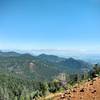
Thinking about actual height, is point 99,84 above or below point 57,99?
above

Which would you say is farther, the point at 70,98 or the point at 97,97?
the point at 70,98

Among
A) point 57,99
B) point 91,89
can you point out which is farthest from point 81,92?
point 57,99

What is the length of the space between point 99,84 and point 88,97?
2.01 metres

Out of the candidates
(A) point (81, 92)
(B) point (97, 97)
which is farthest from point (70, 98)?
(B) point (97, 97)

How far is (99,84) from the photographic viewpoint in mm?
19156

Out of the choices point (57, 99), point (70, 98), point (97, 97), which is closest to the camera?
point (97, 97)

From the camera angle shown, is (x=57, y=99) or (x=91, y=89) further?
(x=57, y=99)

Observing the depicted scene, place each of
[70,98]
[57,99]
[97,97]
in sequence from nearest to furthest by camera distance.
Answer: [97,97], [70,98], [57,99]

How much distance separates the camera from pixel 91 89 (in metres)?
18.6

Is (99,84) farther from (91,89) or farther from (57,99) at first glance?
(57,99)

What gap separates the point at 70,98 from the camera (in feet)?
60.2

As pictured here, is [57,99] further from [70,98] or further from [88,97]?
[88,97]

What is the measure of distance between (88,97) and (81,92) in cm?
122

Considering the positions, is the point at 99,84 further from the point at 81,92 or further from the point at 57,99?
the point at 57,99
